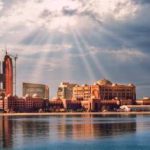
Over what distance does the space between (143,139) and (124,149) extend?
1685 cm

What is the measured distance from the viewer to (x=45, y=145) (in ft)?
292

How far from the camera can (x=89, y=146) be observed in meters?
88.2

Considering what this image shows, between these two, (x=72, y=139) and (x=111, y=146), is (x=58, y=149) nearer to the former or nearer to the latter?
(x=111, y=146)

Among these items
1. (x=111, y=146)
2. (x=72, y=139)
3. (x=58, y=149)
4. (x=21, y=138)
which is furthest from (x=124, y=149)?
(x=21, y=138)

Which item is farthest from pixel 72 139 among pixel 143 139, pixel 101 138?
pixel 143 139

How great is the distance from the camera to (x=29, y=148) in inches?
3307

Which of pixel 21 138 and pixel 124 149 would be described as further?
pixel 21 138

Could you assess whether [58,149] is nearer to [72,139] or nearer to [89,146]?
[89,146]

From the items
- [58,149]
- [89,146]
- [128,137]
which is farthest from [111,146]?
[128,137]

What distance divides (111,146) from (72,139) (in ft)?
45.8

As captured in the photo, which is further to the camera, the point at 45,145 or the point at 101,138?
the point at 101,138

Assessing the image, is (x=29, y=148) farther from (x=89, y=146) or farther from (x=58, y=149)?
(x=89, y=146)

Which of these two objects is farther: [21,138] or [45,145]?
[21,138]

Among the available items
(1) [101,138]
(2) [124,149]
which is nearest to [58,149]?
(2) [124,149]
